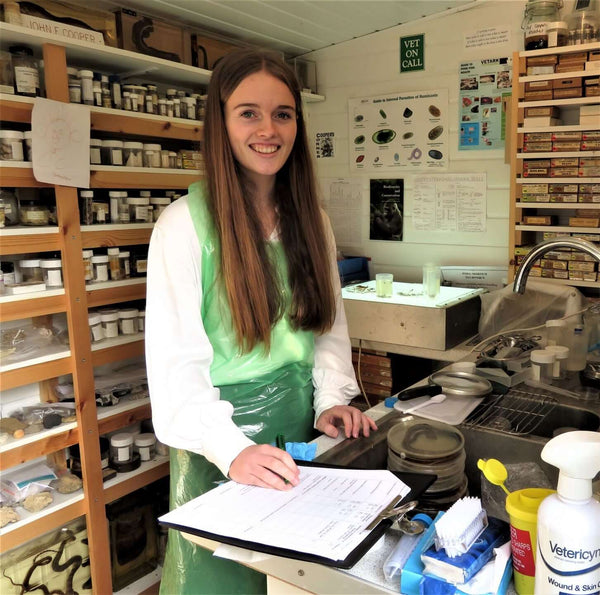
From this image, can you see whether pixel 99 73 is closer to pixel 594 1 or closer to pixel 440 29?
pixel 440 29

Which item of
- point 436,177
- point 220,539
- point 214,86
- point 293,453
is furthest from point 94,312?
point 436,177

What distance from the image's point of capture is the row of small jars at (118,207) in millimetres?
2021

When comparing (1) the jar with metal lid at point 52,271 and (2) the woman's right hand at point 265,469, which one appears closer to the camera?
(2) the woman's right hand at point 265,469

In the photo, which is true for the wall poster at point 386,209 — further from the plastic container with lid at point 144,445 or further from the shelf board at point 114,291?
the plastic container with lid at point 144,445

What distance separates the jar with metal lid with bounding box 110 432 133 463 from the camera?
2227 millimetres

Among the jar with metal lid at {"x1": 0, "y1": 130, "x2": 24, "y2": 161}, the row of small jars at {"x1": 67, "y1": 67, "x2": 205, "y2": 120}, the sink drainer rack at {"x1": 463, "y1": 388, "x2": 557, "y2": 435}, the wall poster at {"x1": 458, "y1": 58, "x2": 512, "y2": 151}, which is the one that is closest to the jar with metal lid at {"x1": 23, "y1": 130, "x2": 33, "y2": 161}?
the jar with metal lid at {"x1": 0, "y1": 130, "x2": 24, "y2": 161}

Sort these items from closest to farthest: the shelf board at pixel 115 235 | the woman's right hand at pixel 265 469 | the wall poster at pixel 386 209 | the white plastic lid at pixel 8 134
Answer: the woman's right hand at pixel 265 469, the white plastic lid at pixel 8 134, the shelf board at pixel 115 235, the wall poster at pixel 386 209

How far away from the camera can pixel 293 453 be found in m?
1.11

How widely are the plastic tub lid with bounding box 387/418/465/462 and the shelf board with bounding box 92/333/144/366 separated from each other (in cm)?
127

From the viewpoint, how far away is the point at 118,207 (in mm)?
2139

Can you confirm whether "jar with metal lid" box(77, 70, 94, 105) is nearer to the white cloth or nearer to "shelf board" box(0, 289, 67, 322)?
"shelf board" box(0, 289, 67, 322)

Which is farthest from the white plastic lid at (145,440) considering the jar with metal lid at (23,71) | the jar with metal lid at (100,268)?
the jar with metal lid at (23,71)

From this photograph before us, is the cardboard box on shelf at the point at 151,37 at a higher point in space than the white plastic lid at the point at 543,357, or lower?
higher

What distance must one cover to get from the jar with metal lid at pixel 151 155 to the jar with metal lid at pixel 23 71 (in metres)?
0.47
